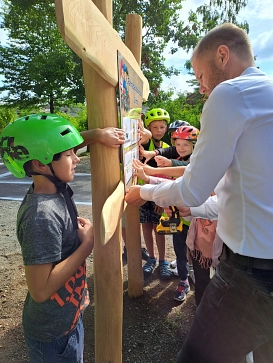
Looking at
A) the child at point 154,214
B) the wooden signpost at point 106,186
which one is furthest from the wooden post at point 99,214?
the child at point 154,214

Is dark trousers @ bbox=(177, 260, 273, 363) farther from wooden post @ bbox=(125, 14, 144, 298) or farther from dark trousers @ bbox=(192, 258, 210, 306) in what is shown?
wooden post @ bbox=(125, 14, 144, 298)

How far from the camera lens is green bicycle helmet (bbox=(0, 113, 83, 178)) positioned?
1.59 metres

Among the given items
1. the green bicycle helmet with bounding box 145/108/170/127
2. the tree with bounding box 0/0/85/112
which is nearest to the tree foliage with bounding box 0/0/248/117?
the tree with bounding box 0/0/85/112

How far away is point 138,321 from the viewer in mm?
3094

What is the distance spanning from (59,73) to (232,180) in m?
15.8

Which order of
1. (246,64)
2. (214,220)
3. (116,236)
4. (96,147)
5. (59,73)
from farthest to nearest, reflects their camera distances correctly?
(59,73) → (214,220) → (116,236) → (96,147) → (246,64)

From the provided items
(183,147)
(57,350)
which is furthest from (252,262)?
(183,147)

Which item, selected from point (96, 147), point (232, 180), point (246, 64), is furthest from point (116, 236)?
point (246, 64)

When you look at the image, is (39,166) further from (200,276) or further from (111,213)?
(200,276)

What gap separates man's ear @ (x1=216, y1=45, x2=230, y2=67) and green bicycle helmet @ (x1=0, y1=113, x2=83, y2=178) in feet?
2.93

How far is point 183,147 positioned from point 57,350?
2.45 metres

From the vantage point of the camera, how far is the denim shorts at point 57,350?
1.58 m

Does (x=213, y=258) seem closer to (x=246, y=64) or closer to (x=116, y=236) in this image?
(x=116, y=236)

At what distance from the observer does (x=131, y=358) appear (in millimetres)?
2650
